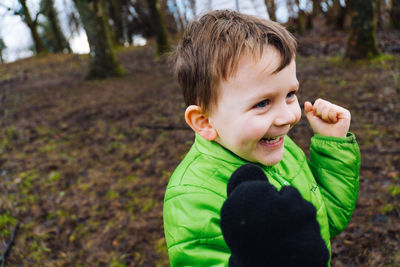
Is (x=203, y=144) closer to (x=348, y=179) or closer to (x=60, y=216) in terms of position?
(x=348, y=179)

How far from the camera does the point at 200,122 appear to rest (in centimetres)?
132

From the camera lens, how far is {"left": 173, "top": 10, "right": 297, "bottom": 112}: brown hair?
1134 mm

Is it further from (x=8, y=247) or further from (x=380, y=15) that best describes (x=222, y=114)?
(x=380, y=15)

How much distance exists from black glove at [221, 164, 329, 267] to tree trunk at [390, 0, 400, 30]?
38.1ft

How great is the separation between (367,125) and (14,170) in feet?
17.5

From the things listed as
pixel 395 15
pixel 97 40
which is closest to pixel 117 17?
pixel 97 40

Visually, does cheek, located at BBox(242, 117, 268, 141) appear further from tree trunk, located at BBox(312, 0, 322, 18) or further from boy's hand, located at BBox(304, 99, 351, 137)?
tree trunk, located at BBox(312, 0, 322, 18)

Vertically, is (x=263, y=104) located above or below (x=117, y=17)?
below

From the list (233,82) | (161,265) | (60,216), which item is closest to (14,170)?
(60,216)

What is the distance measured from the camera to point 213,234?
1082 millimetres

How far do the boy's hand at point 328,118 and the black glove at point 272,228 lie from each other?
903mm

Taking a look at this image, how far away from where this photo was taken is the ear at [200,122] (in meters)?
1.29

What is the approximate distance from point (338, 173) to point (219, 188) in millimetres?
754

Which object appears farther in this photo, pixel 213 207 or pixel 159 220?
pixel 159 220
